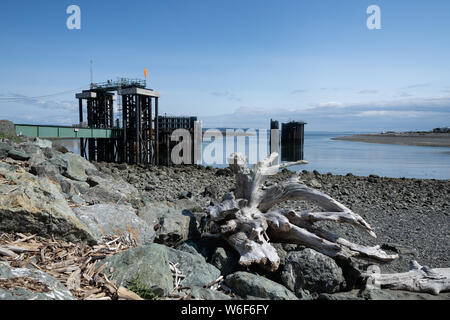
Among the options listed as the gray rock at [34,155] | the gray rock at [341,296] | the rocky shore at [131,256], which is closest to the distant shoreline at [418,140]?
the rocky shore at [131,256]

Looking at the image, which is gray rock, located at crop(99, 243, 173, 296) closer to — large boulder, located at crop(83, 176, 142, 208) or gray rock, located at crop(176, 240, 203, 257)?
gray rock, located at crop(176, 240, 203, 257)

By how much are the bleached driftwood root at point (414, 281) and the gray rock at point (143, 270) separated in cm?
349

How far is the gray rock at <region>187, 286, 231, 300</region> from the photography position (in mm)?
4301

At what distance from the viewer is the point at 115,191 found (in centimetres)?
798

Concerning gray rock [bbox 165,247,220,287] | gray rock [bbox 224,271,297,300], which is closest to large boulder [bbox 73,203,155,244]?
gray rock [bbox 165,247,220,287]

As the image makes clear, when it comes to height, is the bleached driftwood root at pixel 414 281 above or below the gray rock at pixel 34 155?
below

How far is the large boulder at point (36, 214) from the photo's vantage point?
4.45 meters

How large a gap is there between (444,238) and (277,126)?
142ft

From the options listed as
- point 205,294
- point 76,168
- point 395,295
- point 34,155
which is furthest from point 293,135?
point 205,294

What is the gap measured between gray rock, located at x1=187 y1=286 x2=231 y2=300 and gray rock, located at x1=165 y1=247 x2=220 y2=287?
0.20m

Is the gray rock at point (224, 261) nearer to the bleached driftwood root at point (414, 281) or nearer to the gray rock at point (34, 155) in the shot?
the bleached driftwood root at point (414, 281)

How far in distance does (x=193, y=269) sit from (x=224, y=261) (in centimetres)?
73

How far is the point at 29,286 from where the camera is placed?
3291 mm
